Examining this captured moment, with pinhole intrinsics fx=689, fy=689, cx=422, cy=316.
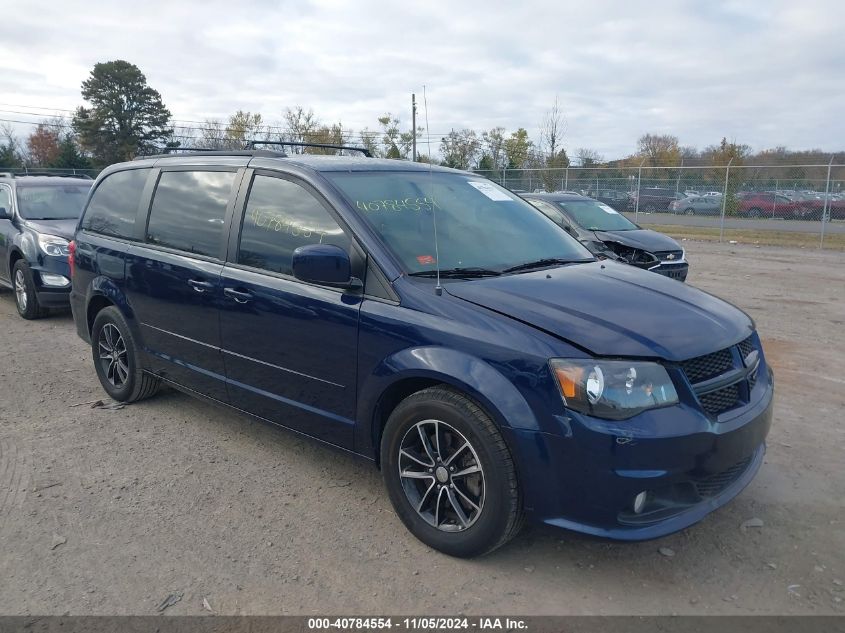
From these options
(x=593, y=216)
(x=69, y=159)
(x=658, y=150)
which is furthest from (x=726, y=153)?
(x=69, y=159)

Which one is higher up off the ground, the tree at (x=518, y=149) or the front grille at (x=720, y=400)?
the tree at (x=518, y=149)

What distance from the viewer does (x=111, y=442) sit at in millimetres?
4715

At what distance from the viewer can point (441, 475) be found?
324 cm

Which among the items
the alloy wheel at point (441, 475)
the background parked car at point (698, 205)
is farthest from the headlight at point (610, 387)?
the background parked car at point (698, 205)

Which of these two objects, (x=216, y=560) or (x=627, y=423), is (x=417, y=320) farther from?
(x=216, y=560)

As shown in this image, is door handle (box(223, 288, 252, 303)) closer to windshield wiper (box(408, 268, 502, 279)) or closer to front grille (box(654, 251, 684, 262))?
windshield wiper (box(408, 268, 502, 279))

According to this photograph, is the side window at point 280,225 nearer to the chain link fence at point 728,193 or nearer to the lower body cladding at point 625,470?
the lower body cladding at point 625,470

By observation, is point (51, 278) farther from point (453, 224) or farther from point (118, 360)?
point (453, 224)

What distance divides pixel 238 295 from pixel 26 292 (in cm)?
597

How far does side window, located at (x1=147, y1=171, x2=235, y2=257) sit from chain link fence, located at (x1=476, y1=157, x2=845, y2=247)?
17019 mm

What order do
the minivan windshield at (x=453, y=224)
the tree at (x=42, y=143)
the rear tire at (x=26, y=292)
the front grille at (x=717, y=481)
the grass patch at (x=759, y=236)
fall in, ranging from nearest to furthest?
the front grille at (x=717, y=481), the minivan windshield at (x=453, y=224), the rear tire at (x=26, y=292), the grass patch at (x=759, y=236), the tree at (x=42, y=143)

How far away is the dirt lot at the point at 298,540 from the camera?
297cm

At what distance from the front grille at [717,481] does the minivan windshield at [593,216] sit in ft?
27.1

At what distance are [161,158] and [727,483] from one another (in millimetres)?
4404
